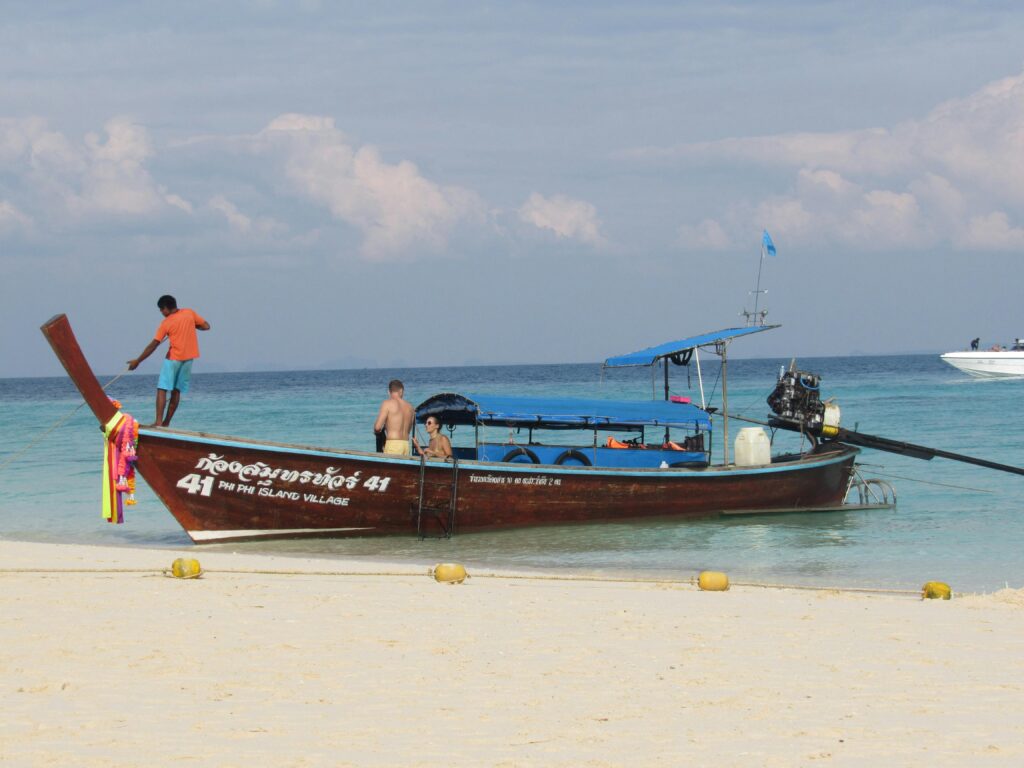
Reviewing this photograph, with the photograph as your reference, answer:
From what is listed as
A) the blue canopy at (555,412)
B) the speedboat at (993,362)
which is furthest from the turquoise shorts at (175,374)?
the speedboat at (993,362)

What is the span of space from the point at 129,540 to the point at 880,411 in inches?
1386

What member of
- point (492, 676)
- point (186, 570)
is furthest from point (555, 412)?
point (492, 676)

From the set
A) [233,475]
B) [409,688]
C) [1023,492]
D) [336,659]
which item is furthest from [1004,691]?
[1023,492]

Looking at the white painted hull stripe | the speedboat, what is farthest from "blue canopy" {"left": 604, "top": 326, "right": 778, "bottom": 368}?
the speedboat

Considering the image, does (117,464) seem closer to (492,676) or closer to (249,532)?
(249,532)

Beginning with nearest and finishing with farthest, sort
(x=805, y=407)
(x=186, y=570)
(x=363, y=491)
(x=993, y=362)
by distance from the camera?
(x=186, y=570) < (x=363, y=491) < (x=805, y=407) < (x=993, y=362)

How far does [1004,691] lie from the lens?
5984 millimetres

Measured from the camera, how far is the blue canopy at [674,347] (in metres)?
15.7

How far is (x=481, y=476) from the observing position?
1376 cm

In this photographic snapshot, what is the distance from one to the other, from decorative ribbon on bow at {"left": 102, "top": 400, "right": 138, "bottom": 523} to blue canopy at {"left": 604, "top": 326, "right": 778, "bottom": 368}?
23.3 ft

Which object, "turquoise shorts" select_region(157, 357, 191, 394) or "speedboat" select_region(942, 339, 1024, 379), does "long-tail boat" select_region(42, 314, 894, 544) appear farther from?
"speedboat" select_region(942, 339, 1024, 379)

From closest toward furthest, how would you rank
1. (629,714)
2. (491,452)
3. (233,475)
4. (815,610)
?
(629,714)
(815,610)
(233,475)
(491,452)

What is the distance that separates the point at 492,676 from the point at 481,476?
764 centimetres

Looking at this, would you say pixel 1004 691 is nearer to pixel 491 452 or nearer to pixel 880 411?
pixel 491 452
